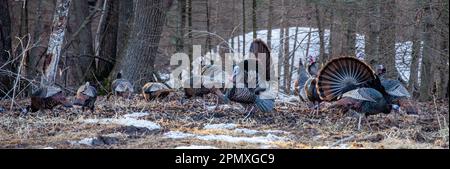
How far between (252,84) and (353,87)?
4.48 feet

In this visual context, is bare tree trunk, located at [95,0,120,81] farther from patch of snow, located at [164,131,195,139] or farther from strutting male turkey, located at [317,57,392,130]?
patch of snow, located at [164,131,195,139]

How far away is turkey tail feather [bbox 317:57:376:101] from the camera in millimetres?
7012

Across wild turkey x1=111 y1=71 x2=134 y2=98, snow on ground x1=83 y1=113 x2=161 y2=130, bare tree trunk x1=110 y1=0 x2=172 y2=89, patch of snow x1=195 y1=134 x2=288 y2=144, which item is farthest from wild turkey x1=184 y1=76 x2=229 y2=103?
patch of snow x1=195 y1=134 x2=288 y2=144

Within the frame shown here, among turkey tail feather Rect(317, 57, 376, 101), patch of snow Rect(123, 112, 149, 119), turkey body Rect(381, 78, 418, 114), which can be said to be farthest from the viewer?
patch of snow Rect(123, 112, 149, 119)

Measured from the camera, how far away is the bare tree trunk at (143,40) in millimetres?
11953

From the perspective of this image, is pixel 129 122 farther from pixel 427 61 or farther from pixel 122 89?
pixel 427 61

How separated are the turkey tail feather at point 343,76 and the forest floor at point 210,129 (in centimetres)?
40

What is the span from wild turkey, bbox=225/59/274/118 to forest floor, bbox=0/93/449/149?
0.50 feet

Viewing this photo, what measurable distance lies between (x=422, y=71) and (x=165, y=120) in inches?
260

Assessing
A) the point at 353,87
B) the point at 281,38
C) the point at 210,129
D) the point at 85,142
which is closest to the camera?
the point at 85,142

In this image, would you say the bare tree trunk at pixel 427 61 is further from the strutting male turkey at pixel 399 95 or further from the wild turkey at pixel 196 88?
the wild turkey at pixel 196 88

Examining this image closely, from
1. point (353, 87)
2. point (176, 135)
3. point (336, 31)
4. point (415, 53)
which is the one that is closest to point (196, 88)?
point (353, 87)

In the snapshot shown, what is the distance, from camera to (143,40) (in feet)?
39.6
